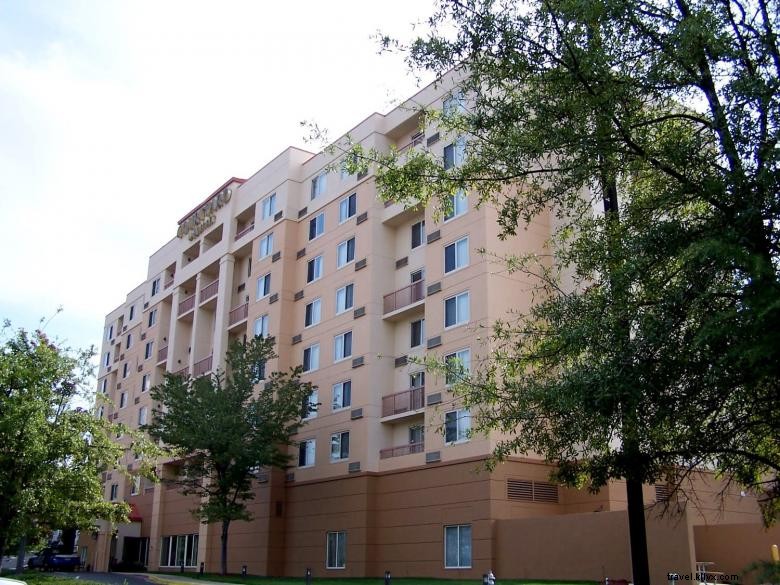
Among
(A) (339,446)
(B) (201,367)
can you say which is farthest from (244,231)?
(A) (339,446)

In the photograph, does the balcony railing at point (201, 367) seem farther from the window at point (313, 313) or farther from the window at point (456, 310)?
the window at point (456, 310)

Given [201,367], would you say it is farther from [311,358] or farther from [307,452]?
[307,452]

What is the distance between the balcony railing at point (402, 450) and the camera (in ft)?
107

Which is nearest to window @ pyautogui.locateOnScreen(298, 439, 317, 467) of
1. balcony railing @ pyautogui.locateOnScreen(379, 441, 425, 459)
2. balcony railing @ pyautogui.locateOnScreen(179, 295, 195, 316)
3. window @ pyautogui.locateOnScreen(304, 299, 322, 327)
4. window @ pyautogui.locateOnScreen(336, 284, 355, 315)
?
balcony railing @ pyautogui.locateOnScreen(379, 441, 425, 459)

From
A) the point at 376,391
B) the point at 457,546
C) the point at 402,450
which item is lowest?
the point at 457,546

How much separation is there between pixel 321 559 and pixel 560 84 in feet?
89.1

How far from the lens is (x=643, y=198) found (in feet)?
45.5

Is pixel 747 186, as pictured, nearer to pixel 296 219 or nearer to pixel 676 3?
pixel 676 3

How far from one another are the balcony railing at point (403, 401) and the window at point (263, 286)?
36.5 ft

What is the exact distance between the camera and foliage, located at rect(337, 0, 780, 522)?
36.7 feet

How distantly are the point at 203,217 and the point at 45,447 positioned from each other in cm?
2957

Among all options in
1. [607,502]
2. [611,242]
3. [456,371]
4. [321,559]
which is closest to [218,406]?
[321,559]

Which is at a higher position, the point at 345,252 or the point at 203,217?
the point at 203,217

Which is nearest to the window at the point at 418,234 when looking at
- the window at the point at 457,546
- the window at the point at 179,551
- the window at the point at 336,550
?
the window at the point at 457,546
